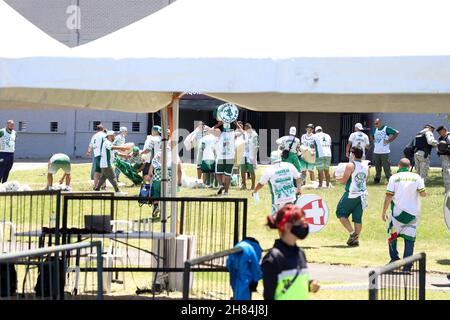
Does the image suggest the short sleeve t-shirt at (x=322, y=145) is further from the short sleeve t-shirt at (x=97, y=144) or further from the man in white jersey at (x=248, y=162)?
the short sleeve t-shirt at (x=97, y=144)

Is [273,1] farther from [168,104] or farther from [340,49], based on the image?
[168,104]

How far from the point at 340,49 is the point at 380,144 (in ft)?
60.8

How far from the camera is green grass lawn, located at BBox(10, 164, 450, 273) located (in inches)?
618

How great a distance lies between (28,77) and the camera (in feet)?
A: 26.7

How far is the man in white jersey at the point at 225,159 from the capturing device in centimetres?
2325

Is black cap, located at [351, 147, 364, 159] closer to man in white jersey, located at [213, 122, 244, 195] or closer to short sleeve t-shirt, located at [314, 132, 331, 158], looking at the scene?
man in white jersey, located at [213, 122, 244, 195]

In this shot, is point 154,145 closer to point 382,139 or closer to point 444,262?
point 382,139

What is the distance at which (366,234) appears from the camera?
60.2ft

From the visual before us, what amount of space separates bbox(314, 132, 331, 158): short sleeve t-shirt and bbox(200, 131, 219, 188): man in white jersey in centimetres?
281

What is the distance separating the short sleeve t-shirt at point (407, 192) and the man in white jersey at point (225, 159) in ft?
31.2

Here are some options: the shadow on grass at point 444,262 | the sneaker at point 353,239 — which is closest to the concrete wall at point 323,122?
the sneaker at point 353,239

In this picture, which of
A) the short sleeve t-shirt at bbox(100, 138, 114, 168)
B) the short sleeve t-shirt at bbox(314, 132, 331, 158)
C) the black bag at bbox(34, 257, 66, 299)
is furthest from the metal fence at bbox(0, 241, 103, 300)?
the short sleeve t-shirt at bbox(314, 132, 331, 158)

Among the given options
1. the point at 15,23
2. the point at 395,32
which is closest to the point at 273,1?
the point at 395,32

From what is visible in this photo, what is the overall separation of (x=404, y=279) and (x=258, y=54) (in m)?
2.55
